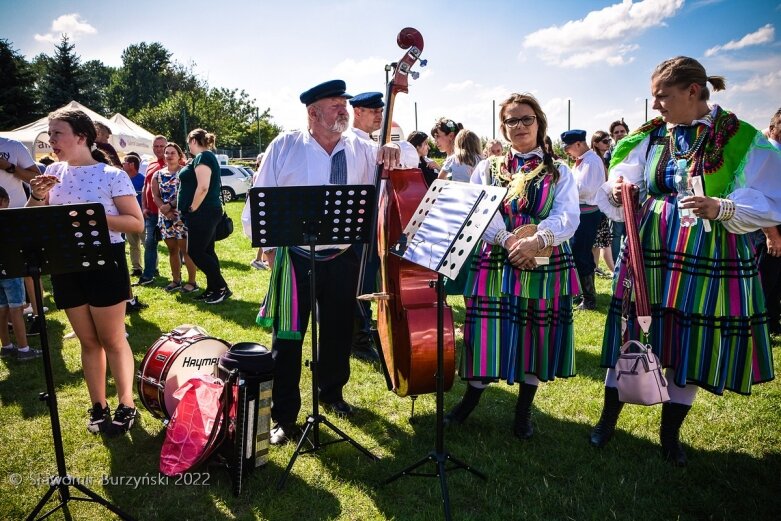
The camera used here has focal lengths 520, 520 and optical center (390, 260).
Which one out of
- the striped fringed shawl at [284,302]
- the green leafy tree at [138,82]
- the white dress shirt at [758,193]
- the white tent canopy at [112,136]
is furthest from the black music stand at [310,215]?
the green leafy tree at [138,82]

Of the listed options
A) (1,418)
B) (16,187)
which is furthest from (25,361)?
(16,187)

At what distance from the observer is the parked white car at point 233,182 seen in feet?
69.9

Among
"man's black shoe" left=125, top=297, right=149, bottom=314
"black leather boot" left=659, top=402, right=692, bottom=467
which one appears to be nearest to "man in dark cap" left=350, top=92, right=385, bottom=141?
"black leather boot" left=659, top=402, right=692, bottom=467

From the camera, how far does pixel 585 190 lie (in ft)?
20.8

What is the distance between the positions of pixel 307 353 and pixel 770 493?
3.90 m

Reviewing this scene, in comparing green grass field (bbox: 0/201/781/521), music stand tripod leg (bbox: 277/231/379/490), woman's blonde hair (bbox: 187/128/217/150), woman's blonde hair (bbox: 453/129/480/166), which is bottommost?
green grass field (bbox: 0/201/781/521)

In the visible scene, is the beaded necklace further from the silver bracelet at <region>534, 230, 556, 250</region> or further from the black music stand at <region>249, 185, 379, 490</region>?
the black music stand at <region>249, 185, 379, 490</region>

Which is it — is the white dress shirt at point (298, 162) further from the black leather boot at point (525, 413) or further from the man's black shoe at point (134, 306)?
the man's black shoe at point (134, 306)

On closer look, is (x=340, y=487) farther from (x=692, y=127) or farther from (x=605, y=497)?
(x=692, y=127)

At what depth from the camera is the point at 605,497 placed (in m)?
2.88

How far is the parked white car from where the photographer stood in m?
21.3

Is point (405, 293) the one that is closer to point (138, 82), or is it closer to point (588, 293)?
point (588, 293)

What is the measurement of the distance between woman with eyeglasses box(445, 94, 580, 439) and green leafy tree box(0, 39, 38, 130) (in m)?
38.0

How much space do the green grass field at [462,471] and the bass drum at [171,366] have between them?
0.29 metres
